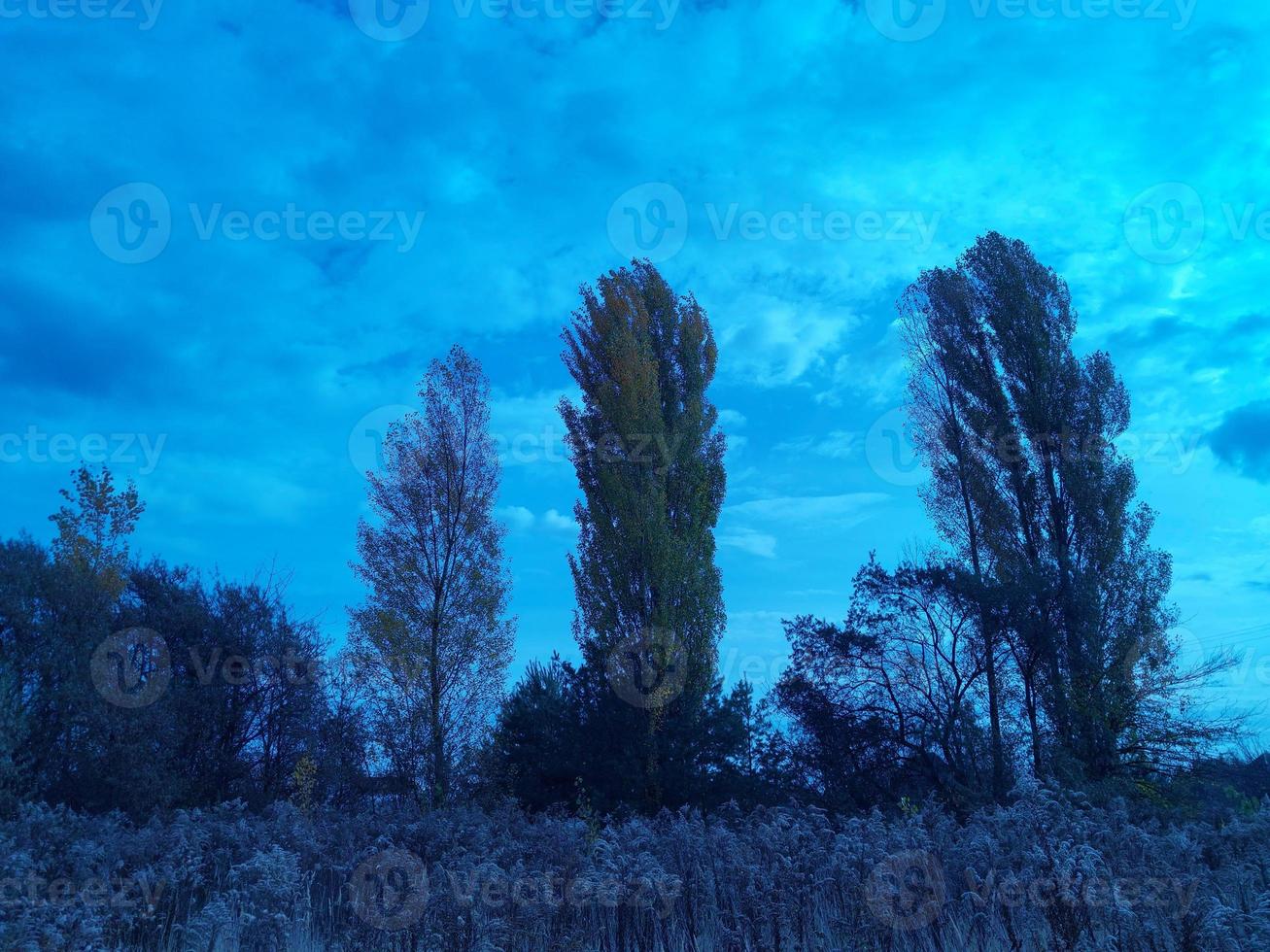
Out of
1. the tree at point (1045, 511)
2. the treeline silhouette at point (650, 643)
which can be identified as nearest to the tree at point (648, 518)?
the treeline silhouette at point (650, 643)

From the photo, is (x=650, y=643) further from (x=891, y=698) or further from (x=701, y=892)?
(x=701, y=892)

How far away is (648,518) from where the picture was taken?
21.0 metres

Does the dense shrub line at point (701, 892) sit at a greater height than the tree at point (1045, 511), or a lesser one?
lesser

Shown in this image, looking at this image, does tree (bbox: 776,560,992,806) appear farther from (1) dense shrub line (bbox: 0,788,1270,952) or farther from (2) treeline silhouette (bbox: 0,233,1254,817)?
(1) dense shrub line (bbox: 0,788,1270,952)

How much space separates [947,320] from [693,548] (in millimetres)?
10233

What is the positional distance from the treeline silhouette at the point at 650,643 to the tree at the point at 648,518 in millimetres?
72

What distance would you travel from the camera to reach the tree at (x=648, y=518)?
20.1 m

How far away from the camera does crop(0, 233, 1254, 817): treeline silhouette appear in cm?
1856

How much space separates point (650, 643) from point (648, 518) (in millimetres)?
2854

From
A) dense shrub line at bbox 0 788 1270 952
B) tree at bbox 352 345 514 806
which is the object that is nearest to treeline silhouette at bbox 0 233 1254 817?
tree at bbox 352 345 514 806

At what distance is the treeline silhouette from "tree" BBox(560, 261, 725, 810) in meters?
0.07

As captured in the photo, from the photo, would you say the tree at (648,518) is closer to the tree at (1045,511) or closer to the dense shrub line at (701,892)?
the tree at (1045,511)

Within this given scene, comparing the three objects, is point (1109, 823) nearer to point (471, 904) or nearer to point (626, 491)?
point (471, 904)

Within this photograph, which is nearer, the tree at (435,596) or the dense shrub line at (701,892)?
the dense shrub line at (701,892)
